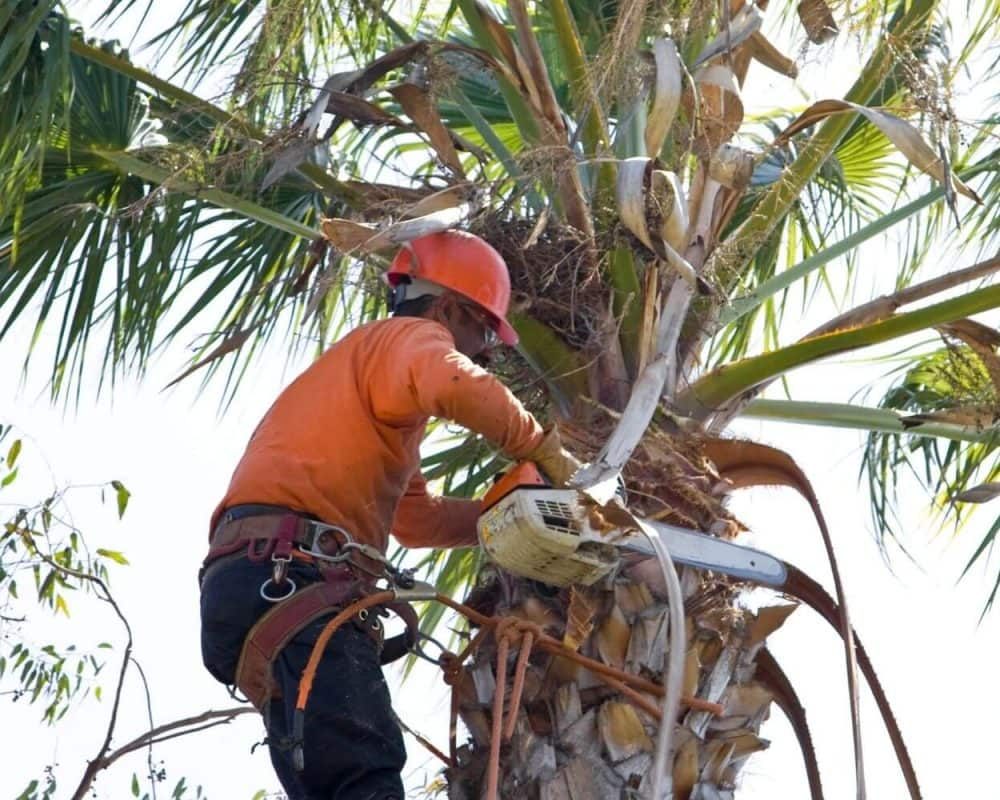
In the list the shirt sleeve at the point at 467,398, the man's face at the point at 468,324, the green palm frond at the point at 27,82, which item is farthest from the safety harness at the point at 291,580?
the green palm frond at the point at 27,82

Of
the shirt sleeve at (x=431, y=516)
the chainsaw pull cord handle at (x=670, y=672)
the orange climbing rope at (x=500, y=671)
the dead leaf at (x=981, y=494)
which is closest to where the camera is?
the chainsaw pull cord handle at (x=670, y=672)

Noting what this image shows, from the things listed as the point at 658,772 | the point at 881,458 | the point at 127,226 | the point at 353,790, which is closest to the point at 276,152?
the point at 127,226

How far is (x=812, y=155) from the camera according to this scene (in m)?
6.27

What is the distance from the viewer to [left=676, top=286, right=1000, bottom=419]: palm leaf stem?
223 inches

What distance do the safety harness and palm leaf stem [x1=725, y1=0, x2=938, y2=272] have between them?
1.59m

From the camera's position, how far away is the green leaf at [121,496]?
6.18 meters

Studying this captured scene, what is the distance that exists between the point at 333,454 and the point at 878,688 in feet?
5.33

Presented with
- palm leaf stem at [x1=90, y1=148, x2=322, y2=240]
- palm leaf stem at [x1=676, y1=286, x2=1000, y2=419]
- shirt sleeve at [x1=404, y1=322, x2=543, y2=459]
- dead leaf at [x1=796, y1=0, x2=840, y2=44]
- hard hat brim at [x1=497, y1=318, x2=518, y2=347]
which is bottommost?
shirt sleeve at [x1=404, y1=322, x2=543, y2=459]

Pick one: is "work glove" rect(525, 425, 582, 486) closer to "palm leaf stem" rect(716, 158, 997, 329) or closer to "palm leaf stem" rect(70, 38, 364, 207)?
"palm leaf stem" rect(716, 158, 997, 329)

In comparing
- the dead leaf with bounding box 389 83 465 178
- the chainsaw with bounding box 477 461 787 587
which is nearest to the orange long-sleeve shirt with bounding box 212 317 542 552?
the chainsaw with bounding box 477 461 787 587

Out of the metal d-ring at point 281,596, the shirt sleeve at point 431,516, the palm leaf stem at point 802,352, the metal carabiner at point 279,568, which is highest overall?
the palm leaf stem at point 802,352

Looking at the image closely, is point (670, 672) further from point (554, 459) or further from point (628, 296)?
point (628, 296)

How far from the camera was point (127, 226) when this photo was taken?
22.2 ft

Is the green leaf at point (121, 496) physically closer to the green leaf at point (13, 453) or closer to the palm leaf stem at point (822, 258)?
the green leaf at point (13, 453)
